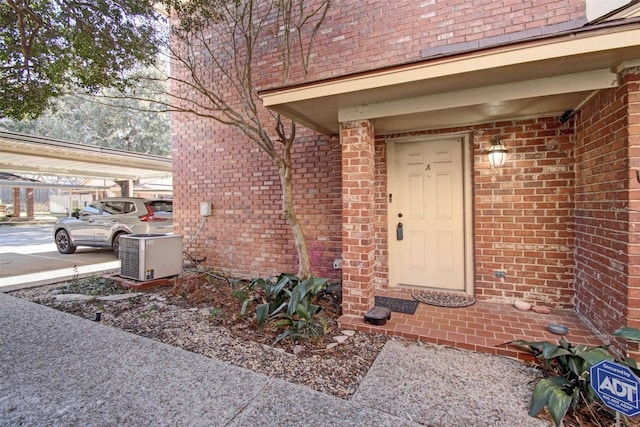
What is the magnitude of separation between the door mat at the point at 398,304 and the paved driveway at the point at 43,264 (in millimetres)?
5218

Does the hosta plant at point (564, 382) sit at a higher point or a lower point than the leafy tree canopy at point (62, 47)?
lower

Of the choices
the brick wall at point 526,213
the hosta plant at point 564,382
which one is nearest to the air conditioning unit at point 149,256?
the brick wall at point 526,213

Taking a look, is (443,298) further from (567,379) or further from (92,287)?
(92,287)

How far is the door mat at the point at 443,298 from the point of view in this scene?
12.4 ft

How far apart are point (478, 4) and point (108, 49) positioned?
16.2 ft

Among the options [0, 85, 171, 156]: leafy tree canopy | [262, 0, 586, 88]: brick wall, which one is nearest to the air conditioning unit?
[262, 0, 586, 88]: brick wall

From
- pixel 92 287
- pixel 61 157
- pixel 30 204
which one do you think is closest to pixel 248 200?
pixel 92 287

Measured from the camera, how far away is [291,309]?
3.21 metres

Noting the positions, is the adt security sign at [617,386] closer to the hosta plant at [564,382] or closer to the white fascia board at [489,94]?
the hosta plant at [564,382]

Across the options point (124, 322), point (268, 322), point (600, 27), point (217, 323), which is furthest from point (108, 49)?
point (600, 27)

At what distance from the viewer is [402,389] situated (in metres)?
2.25

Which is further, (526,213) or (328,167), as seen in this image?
(328,167)

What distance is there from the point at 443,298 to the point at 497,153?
72.0 inches

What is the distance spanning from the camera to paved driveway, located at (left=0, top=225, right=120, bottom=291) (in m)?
5.57
